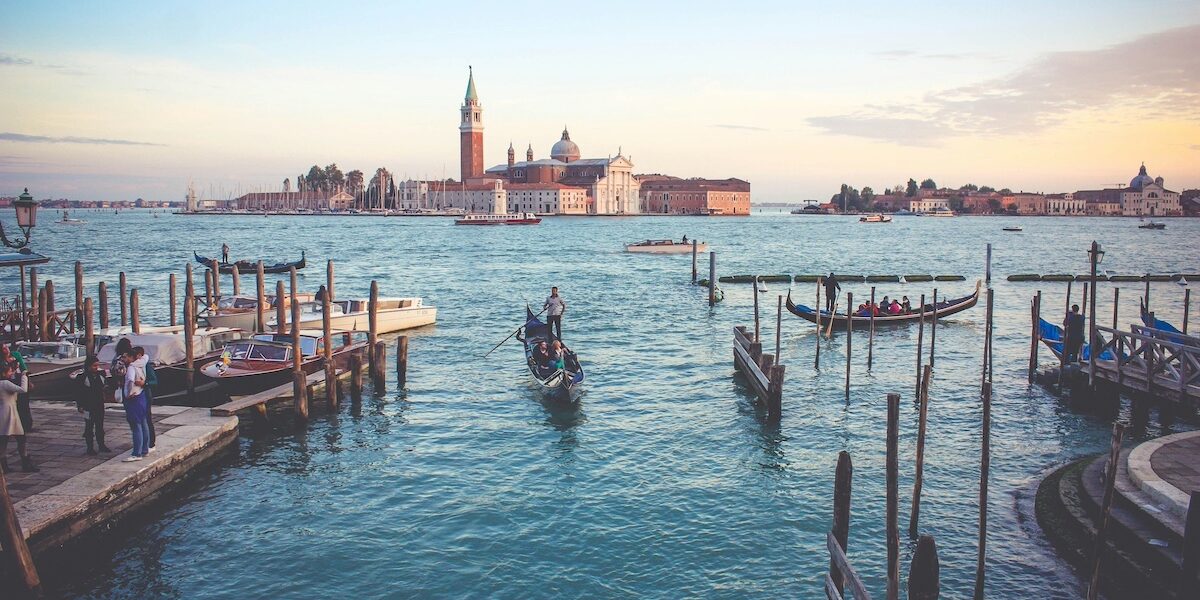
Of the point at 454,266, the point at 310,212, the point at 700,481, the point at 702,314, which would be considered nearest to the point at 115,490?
the point at 700,481

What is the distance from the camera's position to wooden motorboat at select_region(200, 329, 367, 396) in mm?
13352

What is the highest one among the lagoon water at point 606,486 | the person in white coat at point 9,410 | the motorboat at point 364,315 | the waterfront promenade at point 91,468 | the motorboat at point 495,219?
the motorboat at point 495,219

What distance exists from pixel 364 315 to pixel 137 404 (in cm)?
1214

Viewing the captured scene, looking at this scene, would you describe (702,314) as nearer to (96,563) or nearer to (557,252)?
(96,563)

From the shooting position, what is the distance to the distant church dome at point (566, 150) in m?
149

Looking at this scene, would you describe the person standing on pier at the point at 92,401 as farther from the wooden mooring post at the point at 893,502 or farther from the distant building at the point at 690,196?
the distant building at the point at 690,196

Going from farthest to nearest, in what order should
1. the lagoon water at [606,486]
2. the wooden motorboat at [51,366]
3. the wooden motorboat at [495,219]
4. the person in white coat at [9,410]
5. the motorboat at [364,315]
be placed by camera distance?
the wooden motorboat at [495,219]
the motorboat at [364,315]
the wooden motorboat at [51,366]
the person in white coat at [9,410]
the lagoon water at [606,486]

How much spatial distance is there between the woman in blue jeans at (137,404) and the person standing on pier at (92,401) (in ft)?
1.05

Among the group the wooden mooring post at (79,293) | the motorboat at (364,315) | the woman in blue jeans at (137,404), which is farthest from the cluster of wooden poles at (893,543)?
the wooden mooring post at (79,293)

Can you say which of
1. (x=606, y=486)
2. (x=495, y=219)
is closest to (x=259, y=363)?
(x=606, y=486)

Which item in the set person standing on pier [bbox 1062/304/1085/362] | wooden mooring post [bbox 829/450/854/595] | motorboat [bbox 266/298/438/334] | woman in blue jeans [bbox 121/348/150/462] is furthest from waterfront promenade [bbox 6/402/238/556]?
person standing on pier [bbox 1062/304/1085/362]

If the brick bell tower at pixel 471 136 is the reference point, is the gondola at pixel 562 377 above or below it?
below

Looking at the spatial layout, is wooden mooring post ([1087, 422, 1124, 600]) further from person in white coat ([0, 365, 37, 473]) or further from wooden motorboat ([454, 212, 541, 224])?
wooden motorboat ([454, 212, 541, 224])

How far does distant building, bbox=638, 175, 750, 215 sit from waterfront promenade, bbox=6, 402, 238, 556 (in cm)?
14026
